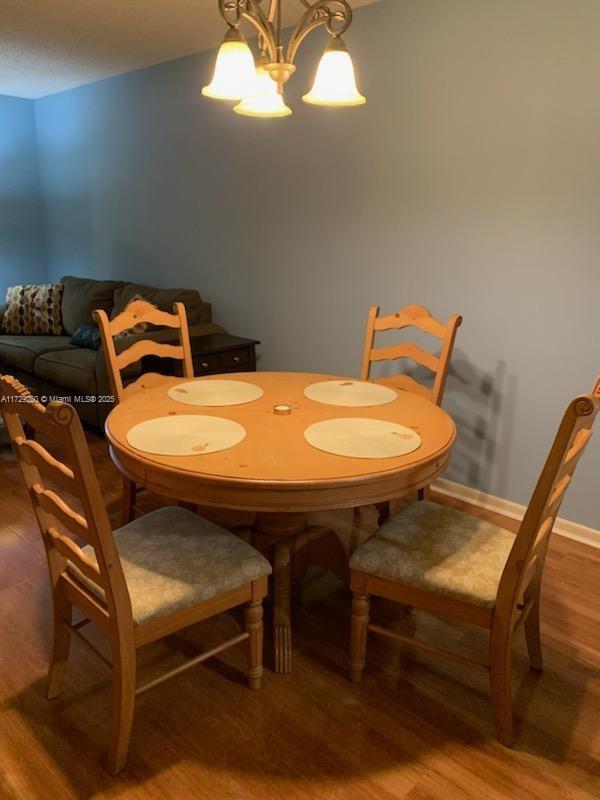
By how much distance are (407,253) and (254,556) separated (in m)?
1.82

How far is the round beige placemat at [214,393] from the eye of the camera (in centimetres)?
202

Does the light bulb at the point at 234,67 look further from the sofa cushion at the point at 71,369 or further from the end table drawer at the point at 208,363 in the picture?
the sofa cushion at the point at 71,369

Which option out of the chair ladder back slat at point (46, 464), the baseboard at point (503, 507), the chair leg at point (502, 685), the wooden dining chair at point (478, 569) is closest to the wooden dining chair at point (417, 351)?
the wooden dining chair at point (478, 569)

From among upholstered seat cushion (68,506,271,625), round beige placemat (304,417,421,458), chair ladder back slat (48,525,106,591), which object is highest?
round beige placemat (304,417,421,458)

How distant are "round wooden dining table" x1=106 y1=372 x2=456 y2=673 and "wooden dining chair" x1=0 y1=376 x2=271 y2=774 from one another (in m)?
0.19

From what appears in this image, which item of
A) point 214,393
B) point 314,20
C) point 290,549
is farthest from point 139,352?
point 314,20

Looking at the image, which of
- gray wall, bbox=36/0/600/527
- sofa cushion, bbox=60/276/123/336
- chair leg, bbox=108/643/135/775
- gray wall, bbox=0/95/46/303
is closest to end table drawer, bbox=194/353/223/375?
gray wall, bbox=36/0/600/527

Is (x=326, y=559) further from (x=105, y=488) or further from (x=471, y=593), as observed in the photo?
(x=105, y=488)

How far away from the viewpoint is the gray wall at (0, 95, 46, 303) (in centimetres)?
521

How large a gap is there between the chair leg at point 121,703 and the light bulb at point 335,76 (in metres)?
1.52

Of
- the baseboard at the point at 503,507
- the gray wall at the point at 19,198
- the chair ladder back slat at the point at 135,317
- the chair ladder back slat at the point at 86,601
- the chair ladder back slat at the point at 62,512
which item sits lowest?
the baseboard at the point at 503,507

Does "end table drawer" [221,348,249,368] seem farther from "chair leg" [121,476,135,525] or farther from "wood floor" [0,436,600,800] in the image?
"wood floor" [0,436,600,800]

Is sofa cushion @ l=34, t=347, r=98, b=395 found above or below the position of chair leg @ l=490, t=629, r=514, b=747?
above

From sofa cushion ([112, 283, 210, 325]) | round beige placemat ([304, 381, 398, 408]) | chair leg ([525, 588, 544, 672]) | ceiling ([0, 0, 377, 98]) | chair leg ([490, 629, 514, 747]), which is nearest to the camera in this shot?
chair leg ([490, 629, 514, 747])
